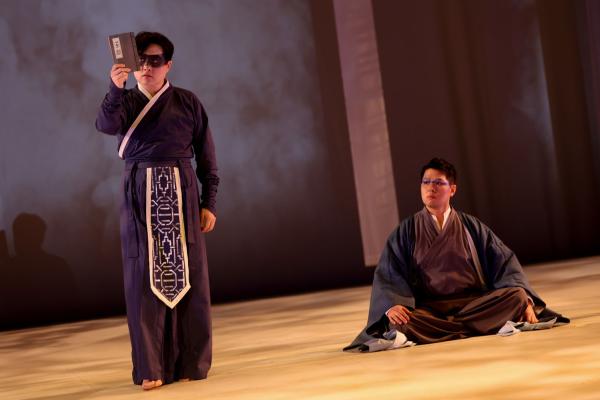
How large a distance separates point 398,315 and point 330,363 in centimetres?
Answer: 41

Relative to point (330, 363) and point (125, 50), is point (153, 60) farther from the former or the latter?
point (330, 363)

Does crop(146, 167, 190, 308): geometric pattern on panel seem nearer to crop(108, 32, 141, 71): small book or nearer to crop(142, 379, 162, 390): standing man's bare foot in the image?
crop(142, 379, 162, 390): standing man's bare foot

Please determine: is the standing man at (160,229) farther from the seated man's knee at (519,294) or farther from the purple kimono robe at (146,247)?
the seated man's knee at (519,294)

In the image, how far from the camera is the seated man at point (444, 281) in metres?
4.02

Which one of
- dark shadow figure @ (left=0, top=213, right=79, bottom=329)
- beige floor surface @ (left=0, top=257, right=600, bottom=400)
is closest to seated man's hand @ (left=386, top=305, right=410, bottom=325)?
beige floor surface @ (left=0, top=257, right=600, bottom=400)

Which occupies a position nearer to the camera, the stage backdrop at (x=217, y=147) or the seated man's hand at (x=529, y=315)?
the seated man's hand at (x=529, y=315)

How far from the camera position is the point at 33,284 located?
23.6 feet

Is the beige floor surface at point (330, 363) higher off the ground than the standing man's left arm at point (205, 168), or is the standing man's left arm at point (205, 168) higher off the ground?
the standing man's left arm at point (205, 168)

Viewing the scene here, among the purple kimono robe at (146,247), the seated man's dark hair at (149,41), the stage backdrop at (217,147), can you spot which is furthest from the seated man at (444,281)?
the stage backdrop at (217,147)

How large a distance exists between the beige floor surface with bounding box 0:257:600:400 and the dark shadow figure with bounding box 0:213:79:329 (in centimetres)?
100

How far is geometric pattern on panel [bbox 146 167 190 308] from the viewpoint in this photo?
354 cm

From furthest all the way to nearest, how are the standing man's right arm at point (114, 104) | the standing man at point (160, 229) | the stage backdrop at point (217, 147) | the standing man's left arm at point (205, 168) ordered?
the stage backdrop at point (217, 147)
the standing man's left arm at point (205, 168)
the standing man at point (160, 229)
the standing man's right arm at point (114, 104)

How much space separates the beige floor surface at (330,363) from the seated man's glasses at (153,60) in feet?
3.78

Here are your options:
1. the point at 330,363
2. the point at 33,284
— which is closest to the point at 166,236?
the point at 330,363
